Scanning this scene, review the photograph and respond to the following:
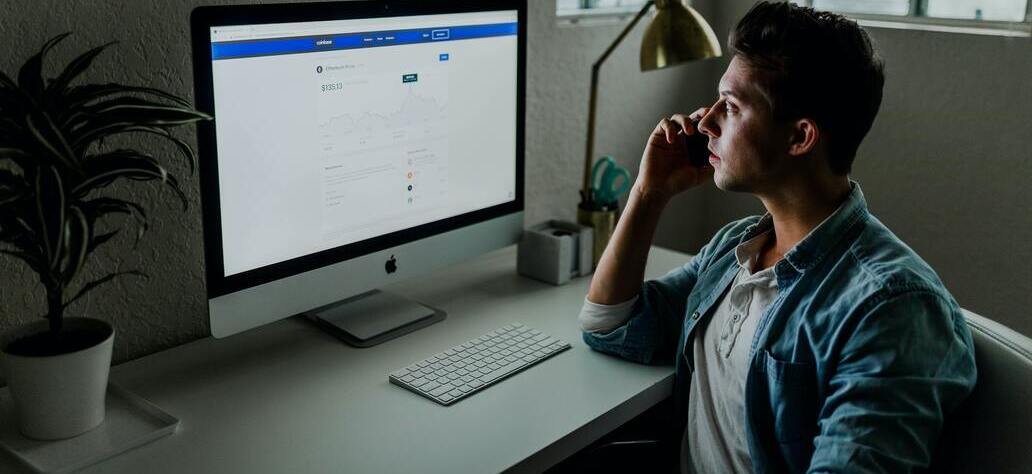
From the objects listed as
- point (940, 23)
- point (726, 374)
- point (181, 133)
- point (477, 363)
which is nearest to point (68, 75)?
point (181, 133)

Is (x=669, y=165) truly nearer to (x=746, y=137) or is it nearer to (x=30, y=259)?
(x=746, y=137)

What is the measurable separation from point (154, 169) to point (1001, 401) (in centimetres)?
109

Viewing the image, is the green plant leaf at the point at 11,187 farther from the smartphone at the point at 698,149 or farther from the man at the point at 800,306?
the smartphone at the point at 698,149

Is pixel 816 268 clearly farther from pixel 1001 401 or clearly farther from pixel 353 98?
pixel 353 98

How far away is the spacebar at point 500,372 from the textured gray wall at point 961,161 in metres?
1.09

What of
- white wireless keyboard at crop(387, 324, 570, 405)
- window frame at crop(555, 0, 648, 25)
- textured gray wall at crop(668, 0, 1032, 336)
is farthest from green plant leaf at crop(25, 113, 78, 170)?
textured gray wall at crop(668, 0, 1032, 336)

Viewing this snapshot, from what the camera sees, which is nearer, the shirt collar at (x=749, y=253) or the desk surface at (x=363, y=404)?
the desk surface at (x=363, y=404)

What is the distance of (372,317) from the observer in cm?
170

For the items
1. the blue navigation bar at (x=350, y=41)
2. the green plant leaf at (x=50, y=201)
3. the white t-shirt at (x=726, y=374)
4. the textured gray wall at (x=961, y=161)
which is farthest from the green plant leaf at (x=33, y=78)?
the textured gray wall at (x=961, y=161)

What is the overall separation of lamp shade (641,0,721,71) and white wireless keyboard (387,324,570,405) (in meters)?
0.57

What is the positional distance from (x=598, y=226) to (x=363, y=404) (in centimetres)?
75

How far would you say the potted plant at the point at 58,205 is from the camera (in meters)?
1.17

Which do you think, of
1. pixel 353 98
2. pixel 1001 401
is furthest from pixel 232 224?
pixel 1001 401

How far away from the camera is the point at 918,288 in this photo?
1.23 metres
